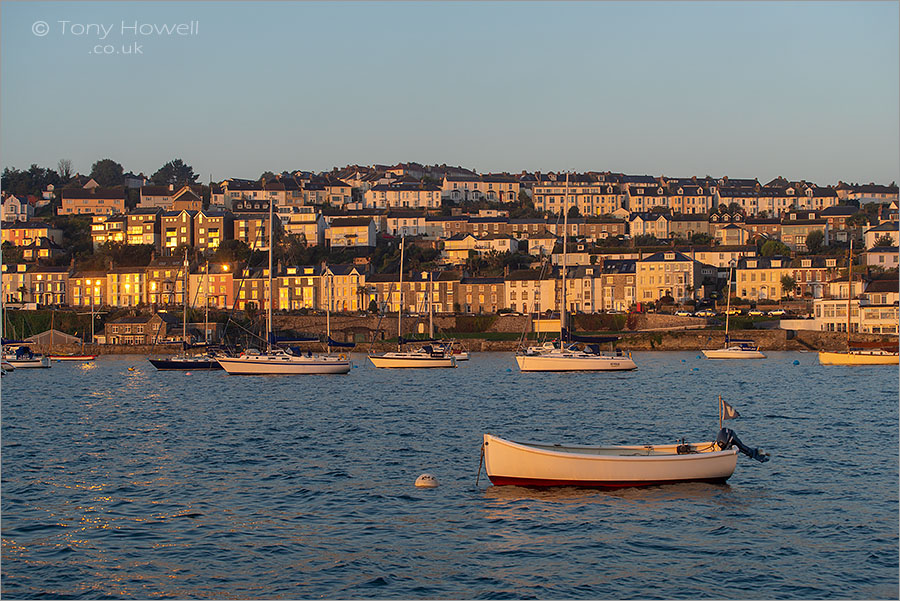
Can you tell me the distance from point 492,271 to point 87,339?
42.0 metres

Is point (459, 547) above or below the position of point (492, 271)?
below

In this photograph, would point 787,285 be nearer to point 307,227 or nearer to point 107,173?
point 307,227

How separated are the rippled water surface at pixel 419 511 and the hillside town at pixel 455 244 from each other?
45120 millimetres

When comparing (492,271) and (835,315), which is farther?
(492,271)

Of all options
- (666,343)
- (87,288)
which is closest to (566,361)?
(666,343)

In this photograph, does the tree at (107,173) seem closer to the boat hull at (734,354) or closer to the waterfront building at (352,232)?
the waterfront building at (352,232)

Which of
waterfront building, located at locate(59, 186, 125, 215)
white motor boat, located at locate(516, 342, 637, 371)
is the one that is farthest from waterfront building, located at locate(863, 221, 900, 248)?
waterfront building, located at locate(59, 186, 125, 215)

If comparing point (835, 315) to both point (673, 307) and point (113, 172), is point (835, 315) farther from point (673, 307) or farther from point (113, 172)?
point (113, 172)

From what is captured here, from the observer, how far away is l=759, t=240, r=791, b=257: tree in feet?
363

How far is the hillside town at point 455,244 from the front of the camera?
97375 millimetres

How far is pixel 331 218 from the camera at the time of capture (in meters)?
126

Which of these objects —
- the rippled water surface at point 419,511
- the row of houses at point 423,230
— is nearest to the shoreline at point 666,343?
the row of houses at point 423,230

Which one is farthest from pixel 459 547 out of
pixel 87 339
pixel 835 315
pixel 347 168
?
pixel 347 168

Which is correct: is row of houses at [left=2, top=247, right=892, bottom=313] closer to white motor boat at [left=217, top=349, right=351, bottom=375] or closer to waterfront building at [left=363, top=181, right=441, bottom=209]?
waterfront building at [left=363, top=181, right=441, bottom=209]
